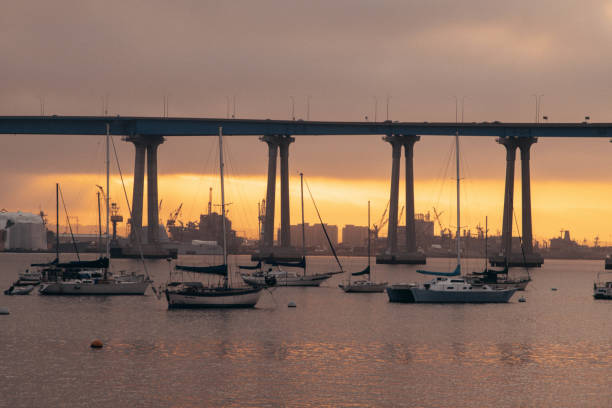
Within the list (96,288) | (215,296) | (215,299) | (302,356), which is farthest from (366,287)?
(302,356)

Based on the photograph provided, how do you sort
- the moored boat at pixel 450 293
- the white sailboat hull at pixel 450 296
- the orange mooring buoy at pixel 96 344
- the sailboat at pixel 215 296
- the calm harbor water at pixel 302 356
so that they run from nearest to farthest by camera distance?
A: the calm harbor water at pixel 302 356 → the orange mooring buoy at pixel 96 344 → the sailboat at pixel 215 296 → the moored boat at pixel 450 293 → the white sailboat hull at pixel 450 296

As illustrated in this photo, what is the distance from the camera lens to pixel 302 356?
199 ft

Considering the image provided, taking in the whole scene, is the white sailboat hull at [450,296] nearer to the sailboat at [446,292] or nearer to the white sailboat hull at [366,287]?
the sailboat at [446,292]

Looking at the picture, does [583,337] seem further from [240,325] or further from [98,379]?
[98,379]

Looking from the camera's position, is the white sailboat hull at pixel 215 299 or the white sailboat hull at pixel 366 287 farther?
the white sailboat hull at pixel 366 287

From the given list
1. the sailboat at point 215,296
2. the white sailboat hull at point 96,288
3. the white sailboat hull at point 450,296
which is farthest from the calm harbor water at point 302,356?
the white sailboat hull at point 96,288

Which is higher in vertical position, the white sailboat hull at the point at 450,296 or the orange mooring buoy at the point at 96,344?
the white sailboat hull at the point at 450,296

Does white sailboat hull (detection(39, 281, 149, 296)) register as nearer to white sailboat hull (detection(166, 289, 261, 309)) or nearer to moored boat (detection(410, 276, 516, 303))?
white sailboat hull (detection(166, 289, 261, 309))

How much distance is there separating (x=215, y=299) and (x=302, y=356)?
29.4 meters

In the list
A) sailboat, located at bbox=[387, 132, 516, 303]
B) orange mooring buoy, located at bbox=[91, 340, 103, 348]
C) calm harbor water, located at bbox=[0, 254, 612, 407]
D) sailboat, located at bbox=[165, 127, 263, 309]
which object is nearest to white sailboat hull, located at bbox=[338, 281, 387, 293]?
sailboat, located at bbox=[387, 132, 516, 303]

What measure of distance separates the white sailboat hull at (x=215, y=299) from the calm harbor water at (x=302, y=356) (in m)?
1.07

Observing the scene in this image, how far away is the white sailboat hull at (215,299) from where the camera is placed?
8894 centimetres

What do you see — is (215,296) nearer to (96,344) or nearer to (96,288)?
(96,288)

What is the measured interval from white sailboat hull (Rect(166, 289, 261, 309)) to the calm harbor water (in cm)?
107
